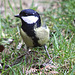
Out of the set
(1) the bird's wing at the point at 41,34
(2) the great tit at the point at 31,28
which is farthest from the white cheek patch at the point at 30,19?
(1) the bird's wing at the point at 41,34

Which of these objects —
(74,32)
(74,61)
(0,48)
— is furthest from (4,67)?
(74,32)

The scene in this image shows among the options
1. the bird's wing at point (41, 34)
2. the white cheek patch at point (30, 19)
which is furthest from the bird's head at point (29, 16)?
the bird's wing at point (41, 34)

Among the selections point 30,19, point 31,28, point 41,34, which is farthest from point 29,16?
point 41,34

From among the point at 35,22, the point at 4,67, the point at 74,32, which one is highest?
the point at 35,22

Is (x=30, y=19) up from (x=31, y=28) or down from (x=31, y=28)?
up

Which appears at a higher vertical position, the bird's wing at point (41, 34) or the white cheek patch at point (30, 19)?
the white cheek patch at point (30, 19)

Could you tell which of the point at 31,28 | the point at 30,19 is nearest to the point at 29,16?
the point at 30,19

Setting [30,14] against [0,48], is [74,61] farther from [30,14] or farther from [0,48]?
[0,48]

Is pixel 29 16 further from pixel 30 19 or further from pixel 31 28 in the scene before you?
pixel 31 28

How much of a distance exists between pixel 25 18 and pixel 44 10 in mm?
1857

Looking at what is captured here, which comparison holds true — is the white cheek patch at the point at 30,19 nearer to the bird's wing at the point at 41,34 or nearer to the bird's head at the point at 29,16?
the bird's head at the point at 29,16

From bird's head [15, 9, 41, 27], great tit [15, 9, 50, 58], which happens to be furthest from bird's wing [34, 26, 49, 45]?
bird's head [15, 9, 41, 27]

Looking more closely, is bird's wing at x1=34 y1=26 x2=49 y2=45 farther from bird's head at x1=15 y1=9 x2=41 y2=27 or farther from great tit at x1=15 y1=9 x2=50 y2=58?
bird's head at x1=15 y1=9 x2=41 y2=27

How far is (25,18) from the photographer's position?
2.33 metres
